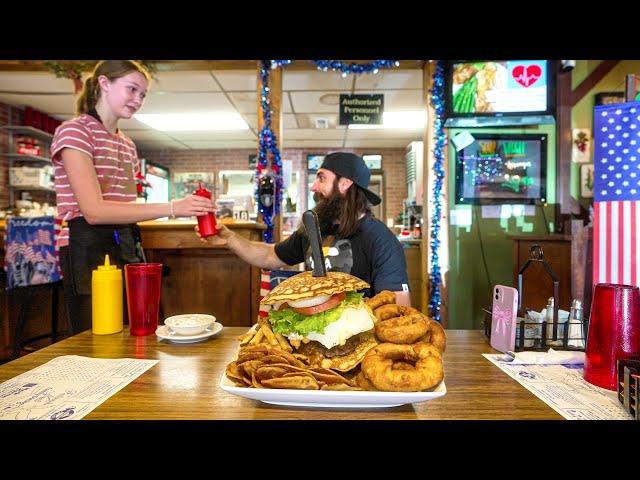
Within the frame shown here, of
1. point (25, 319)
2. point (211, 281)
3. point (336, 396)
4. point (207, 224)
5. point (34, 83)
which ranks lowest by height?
point (25, 319)

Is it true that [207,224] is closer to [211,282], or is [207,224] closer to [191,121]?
[211,282]

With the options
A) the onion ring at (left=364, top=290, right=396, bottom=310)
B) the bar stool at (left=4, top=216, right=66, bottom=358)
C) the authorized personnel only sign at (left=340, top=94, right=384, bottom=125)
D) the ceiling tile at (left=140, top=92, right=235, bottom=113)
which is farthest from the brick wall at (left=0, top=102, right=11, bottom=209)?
the onion ring at (left=364, top=290, right=396, bottom=310)

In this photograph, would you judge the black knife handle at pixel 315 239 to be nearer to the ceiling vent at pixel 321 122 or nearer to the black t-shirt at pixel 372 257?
the black t-shirt at pixel 372 257

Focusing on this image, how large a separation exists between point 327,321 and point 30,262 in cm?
251

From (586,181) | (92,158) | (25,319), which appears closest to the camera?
(92,158)

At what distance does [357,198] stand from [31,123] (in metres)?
6.82

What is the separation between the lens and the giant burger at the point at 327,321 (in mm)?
875

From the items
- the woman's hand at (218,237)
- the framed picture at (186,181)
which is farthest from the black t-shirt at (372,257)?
the framed picture at (186,181)

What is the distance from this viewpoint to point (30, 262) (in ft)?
8.54

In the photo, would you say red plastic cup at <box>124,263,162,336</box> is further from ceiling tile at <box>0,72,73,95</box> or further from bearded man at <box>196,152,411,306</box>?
ceiling tile at <box>0,72,73,95</box>

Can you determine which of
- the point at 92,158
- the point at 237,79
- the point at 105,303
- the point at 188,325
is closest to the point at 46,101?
the point at 237,79

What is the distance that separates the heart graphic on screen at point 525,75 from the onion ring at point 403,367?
13.8 ft

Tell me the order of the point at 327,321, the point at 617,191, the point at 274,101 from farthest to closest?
the point at 274,101, the point at 617,191, the point at 327,321

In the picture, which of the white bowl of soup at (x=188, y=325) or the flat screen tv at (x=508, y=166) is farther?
the flat screen tv at (x=508, y=166)
